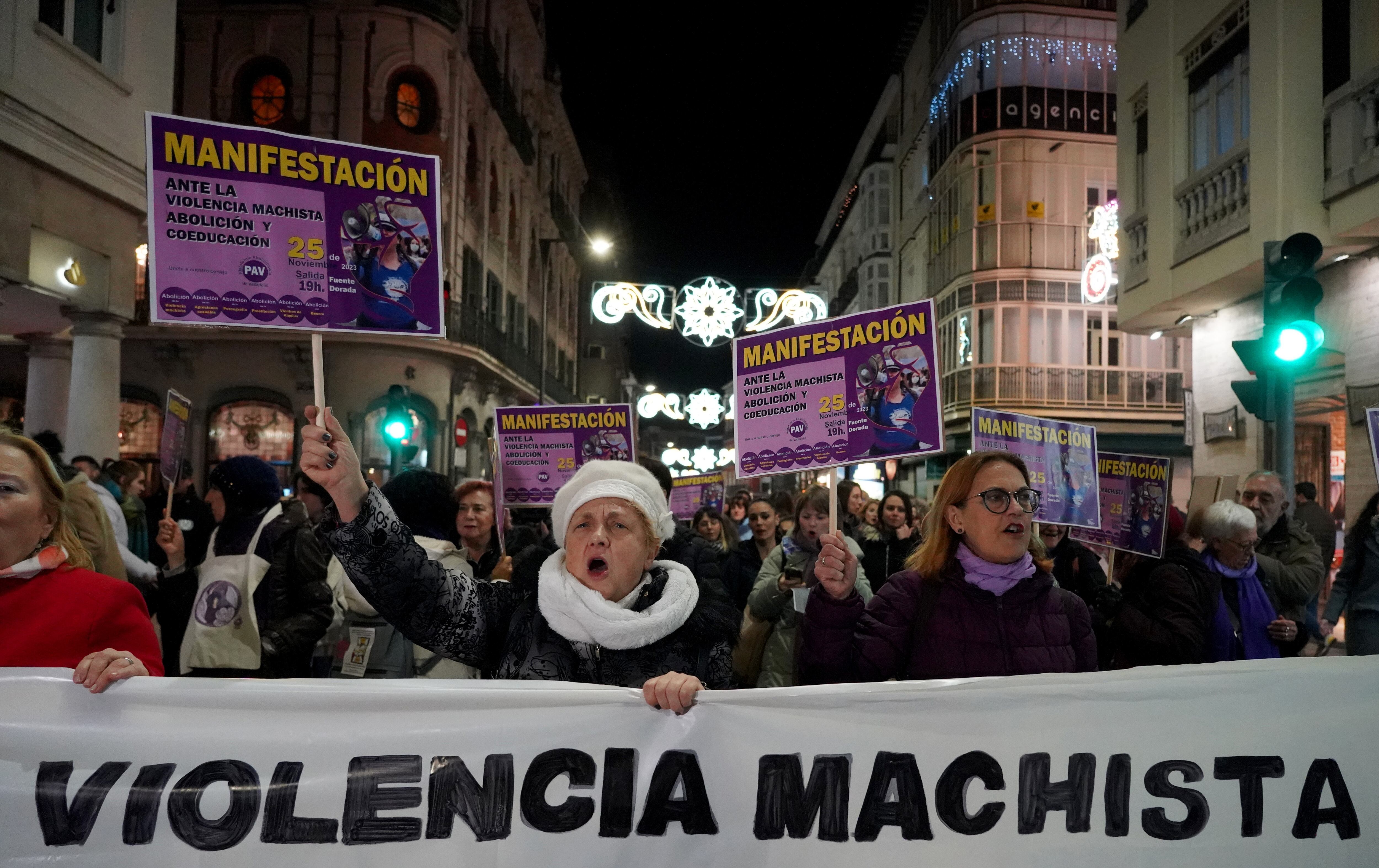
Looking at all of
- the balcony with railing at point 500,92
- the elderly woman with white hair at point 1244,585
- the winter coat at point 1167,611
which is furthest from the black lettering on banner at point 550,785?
the balcony with railing at point 500,92

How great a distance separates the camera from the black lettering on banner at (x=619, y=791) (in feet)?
9.50

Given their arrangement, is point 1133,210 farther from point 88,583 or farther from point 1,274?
point 88,583

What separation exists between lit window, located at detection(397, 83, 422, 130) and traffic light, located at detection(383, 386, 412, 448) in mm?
10484

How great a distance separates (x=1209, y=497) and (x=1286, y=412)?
8.54 ft

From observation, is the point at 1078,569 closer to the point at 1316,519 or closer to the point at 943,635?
A: the point at 943,635

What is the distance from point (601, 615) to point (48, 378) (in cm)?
1385

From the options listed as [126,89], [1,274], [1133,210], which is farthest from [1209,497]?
[126,89]

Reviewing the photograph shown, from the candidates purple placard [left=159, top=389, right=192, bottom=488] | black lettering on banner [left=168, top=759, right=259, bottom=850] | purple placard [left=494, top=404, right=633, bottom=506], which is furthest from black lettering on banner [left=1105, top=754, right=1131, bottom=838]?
purple placard [left=159, top=389, right=192, bottom=488]

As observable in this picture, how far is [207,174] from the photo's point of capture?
353 cm

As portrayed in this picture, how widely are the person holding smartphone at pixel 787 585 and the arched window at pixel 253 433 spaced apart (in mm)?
19340

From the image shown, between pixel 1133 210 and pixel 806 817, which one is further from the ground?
pixel 1133 210

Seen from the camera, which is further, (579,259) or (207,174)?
(579,259)

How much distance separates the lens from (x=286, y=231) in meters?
3.59

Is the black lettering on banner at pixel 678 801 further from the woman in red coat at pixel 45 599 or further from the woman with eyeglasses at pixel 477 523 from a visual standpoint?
the woman with eyeglasses at pixel 477 523
